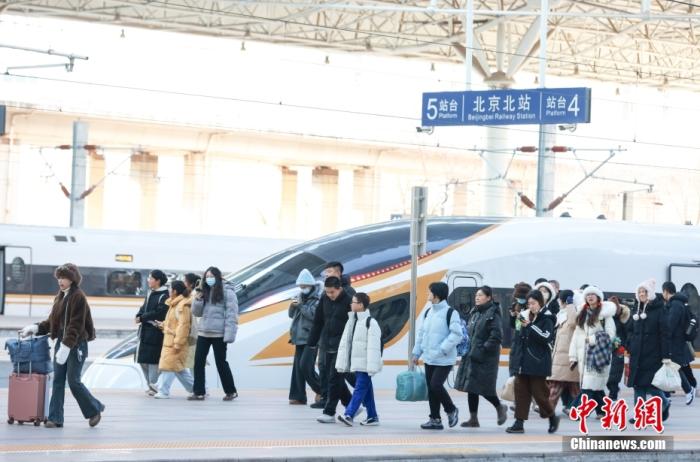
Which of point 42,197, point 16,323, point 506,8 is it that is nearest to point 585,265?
point 16,323

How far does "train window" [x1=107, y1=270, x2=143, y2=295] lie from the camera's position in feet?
Answer: 118

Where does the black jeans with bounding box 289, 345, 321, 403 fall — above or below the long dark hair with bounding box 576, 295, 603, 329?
below

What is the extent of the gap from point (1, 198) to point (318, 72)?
43.2 feet

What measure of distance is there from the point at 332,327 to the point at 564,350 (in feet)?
8.38

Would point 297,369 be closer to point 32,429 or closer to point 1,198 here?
point 32,429

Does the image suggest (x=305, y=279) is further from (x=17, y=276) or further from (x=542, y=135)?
(x=17, y=276)

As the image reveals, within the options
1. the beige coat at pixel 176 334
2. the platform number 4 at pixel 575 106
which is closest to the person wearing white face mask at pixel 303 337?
the beige coat at pixel 176 334

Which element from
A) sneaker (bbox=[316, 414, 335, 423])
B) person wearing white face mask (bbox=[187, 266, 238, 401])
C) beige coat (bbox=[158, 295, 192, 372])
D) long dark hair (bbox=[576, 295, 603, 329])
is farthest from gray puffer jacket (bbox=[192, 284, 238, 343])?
long dark hair (bbox=[576, 295, 603, 329])

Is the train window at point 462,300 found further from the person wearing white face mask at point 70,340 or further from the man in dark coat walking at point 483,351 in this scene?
the person wearing white face mask at point 70,340

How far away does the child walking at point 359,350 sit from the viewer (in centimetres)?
1246

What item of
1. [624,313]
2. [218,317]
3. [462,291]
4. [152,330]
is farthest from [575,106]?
[152,330]

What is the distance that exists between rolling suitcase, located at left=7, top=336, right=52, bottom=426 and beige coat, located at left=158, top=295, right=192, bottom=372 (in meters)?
3.34

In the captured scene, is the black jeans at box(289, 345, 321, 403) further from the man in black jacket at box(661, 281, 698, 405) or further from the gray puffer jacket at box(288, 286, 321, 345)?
the man in black jacket at box(661, 281, 698, 405)

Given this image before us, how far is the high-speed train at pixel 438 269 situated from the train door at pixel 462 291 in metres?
0.01
